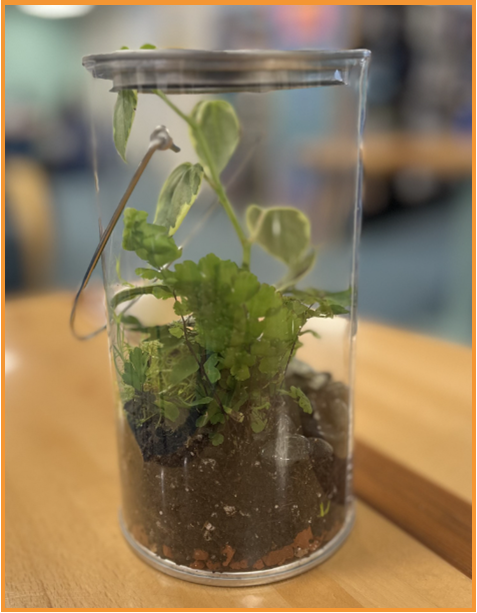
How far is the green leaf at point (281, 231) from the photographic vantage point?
22.0 inches

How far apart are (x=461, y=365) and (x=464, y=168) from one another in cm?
157

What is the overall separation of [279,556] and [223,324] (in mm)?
198

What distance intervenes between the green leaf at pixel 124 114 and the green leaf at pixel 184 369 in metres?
0.17

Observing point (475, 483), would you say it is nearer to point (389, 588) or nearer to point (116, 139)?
point (389, 588)

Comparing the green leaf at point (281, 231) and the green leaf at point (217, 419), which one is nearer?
the green leaf at point (217, 419)

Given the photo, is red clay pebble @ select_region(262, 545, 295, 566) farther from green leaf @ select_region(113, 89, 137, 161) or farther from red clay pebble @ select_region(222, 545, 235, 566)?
green leaf @ select_region(113, 89, 137, 161)

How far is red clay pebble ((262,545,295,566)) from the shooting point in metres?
0.46

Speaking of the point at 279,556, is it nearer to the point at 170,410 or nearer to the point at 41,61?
the point at 170,410

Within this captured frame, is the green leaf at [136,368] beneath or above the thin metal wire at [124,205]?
beneath

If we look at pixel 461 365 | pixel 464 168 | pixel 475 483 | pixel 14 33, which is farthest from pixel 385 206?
pixel 14 33

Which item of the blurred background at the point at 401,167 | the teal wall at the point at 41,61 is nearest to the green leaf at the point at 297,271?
the blurred background at the point at 401,167

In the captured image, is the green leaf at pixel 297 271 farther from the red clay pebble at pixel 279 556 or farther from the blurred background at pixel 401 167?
the blurred background at pixel 401 167

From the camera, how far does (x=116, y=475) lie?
0.64 metres

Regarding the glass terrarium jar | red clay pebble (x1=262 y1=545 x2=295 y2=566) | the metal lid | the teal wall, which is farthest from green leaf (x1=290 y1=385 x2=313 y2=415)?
the teal wall
